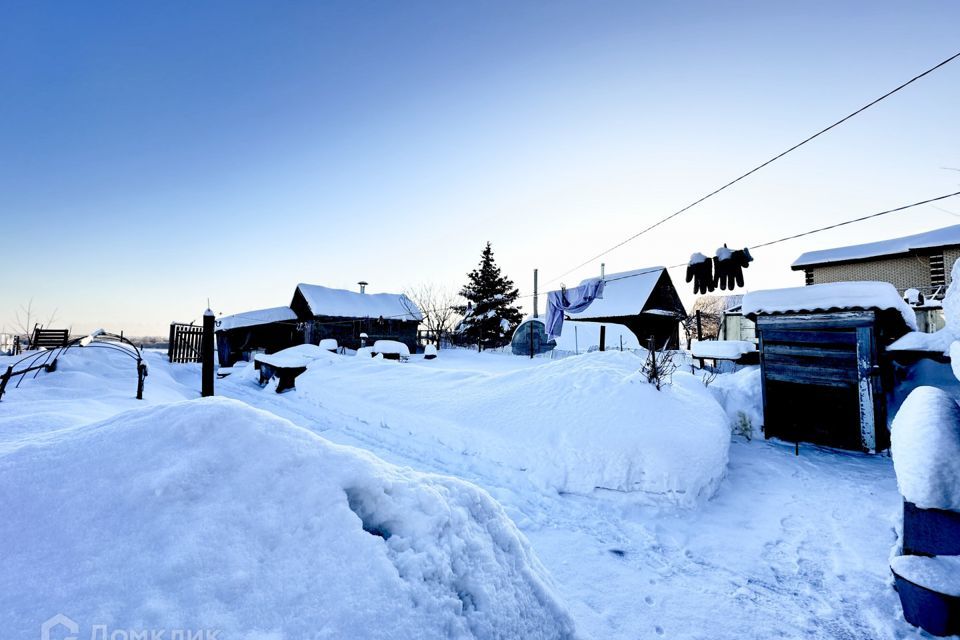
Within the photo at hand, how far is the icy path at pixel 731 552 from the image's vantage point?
8.75ft

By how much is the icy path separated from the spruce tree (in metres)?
26.1

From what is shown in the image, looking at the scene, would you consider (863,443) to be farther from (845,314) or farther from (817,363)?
(845,314)

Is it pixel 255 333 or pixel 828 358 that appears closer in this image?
pixel 828 358

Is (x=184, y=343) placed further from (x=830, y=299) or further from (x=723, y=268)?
(x=830, y=299)

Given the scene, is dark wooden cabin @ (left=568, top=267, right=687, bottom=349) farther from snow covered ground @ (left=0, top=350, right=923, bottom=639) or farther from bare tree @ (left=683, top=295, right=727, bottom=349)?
bare tree @ (left=683, top=295, right=727, bottom=349)

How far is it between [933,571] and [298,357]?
14.9 meters

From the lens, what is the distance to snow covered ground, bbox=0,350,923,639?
2693mm

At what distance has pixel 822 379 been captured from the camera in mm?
7098

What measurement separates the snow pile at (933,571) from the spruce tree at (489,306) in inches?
1142

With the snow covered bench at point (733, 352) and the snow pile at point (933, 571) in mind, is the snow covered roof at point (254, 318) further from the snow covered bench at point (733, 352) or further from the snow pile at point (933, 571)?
the snow pile at point (933, 571)

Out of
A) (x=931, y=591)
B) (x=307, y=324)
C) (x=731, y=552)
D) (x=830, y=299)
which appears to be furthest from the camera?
(x=307, y=324)

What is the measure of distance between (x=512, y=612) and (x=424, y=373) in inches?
311

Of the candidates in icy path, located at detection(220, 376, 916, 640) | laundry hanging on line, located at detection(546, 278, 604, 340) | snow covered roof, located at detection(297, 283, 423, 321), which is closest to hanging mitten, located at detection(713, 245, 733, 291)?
icy path, located at detection(220, 376, 916, 640)

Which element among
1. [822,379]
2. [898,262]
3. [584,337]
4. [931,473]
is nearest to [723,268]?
[822,379]
